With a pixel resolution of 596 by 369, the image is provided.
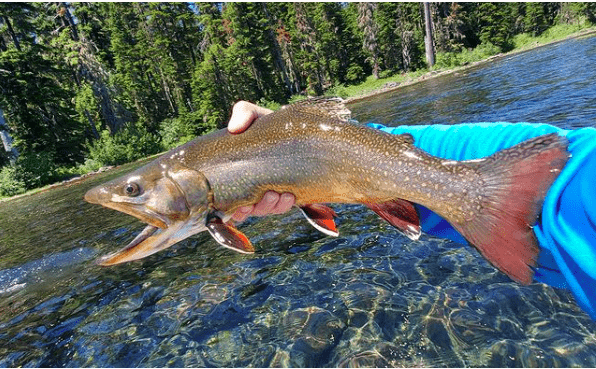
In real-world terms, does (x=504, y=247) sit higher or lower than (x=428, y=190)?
lower

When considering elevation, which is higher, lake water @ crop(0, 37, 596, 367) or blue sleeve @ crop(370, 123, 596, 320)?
blue sleeve @ crop(370, 123, 596, 320)

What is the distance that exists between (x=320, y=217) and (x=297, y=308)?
1829 millimetres

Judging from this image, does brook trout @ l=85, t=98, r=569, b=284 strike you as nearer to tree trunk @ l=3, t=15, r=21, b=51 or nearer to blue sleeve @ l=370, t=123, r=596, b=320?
blue sleeve @ l=370, t=123, r=596, b=320

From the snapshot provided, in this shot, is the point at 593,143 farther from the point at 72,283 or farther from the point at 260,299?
the point at 72,283

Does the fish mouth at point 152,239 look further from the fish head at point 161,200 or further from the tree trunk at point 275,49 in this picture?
the tree trunk at point 275,49

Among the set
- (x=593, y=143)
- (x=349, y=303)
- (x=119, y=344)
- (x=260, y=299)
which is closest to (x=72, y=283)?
(x=119, y=344)

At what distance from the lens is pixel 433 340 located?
147 inches

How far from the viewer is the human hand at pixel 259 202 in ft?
Result: 10.6

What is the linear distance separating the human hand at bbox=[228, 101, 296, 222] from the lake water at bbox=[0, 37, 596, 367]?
5.26 ft

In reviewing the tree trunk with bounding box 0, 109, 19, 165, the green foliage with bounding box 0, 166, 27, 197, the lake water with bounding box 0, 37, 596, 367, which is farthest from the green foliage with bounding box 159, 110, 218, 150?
the lake water with bounding box 0, 37, 596, 367

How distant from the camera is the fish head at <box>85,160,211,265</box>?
3.20 meters

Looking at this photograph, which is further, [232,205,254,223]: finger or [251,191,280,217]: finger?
[232,205,254,223]: finger

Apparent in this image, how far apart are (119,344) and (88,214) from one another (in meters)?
9.85

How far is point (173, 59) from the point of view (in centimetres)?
4847
